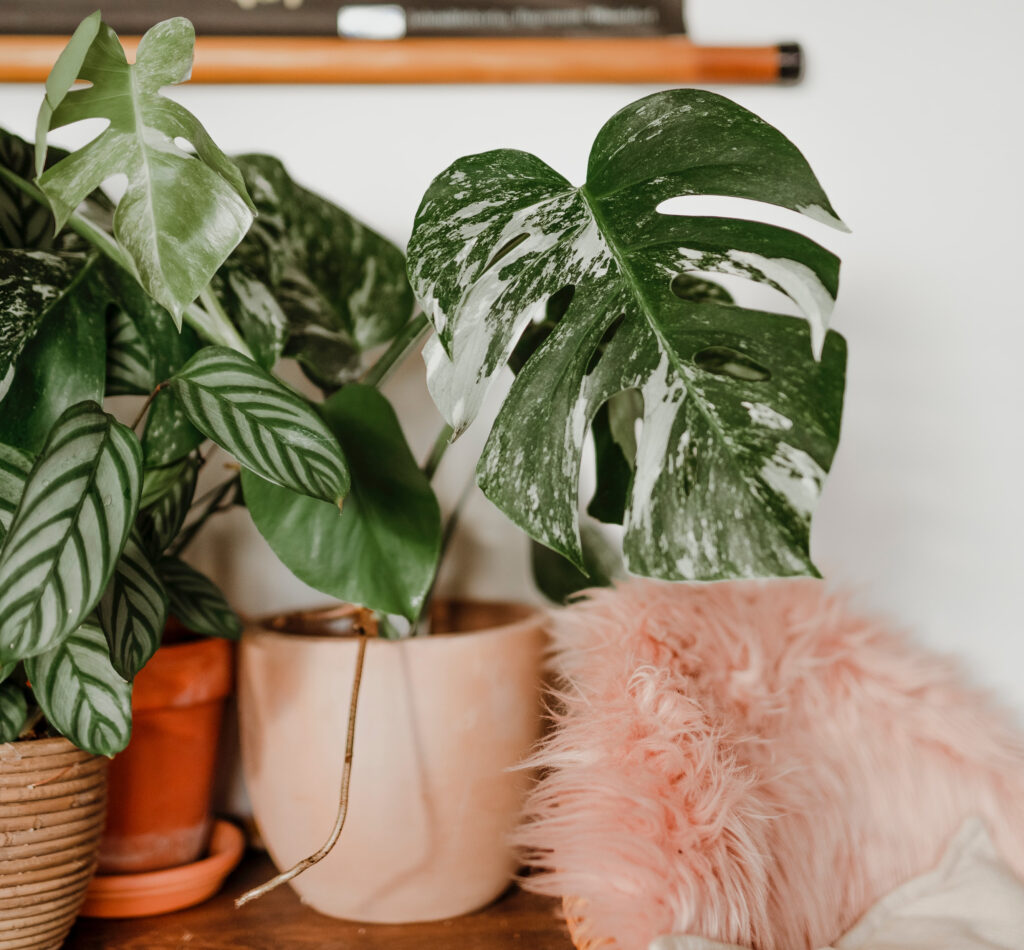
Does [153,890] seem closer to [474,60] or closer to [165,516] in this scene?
[165,516]

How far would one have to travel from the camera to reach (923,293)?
96 cm

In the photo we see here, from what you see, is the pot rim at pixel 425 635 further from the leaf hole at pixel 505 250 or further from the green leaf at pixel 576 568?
the leaf hole at pixel 505 250

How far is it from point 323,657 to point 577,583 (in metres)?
0.25

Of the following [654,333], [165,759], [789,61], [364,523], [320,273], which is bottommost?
[165,759]

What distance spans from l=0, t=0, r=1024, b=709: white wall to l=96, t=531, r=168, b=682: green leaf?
392 millimetres

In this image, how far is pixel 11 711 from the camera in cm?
57

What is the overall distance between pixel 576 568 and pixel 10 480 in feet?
1.57

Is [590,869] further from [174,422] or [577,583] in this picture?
[174,422]

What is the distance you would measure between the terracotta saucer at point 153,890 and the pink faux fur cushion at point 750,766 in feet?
0.97

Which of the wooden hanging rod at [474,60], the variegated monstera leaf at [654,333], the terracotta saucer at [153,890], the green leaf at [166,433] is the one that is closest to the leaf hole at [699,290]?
the variegated monstera leaf at [654,333]

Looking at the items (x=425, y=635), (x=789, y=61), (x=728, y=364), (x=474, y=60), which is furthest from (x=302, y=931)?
(x=789, y=61)

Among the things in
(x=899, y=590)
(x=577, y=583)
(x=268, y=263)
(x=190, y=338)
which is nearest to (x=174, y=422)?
(x=190, y=338)

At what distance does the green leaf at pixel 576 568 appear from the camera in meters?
0.81

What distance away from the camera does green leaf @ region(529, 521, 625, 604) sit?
0.81 meters
